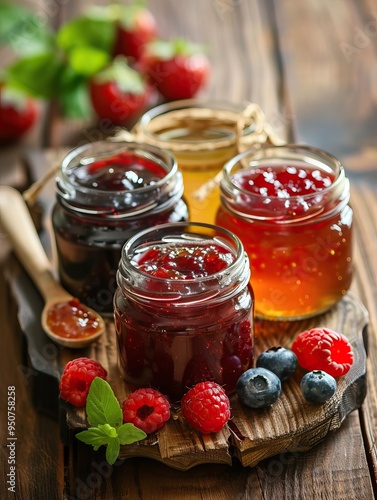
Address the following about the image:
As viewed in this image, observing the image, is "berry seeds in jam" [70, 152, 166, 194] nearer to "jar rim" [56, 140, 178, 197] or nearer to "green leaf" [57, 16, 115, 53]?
"jar rim" [56, 140, 178, 197]

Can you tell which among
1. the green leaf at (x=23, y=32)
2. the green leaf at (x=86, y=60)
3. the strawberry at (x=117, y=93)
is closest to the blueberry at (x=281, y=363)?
the strawberry at (x=117, y=93)

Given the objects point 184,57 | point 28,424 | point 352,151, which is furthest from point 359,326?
point 184,57

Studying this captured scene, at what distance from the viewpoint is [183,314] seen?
180cm

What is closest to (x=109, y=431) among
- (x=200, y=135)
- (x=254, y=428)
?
(x=254, y=428)

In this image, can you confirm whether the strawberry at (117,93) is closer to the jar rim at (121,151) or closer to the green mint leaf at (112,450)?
the jar rim at (121,151)

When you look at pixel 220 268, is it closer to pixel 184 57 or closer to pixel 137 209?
pixel 137 209

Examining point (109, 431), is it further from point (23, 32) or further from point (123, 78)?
point (23, 32)

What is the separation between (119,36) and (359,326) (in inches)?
63.9

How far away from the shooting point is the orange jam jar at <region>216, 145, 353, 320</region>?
79.4 inches

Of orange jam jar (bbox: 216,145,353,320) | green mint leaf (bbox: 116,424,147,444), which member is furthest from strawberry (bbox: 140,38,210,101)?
green mint leaf (bbox: 116,424,147,444)

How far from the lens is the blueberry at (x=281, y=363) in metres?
1.90

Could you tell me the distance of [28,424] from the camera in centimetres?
197

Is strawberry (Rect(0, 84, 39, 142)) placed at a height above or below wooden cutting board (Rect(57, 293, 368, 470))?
below

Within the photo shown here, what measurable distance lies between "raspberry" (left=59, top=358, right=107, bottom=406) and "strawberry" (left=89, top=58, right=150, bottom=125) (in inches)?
52.4
